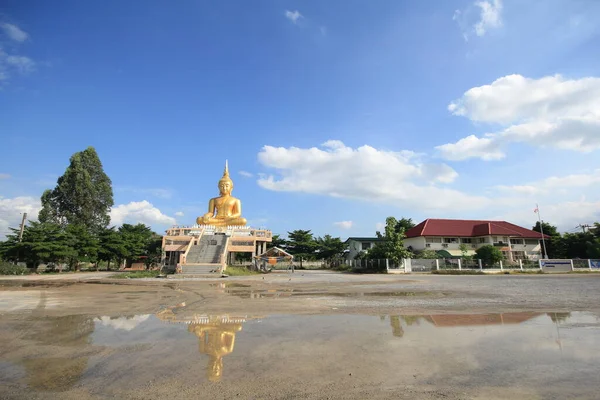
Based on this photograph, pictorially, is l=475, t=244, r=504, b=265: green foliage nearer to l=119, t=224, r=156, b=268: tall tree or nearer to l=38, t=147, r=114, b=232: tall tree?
l=119, t=224, r=156, b=268: tall tree

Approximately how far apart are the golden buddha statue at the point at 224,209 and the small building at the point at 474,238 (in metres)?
22.6

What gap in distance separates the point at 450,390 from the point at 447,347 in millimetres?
1788

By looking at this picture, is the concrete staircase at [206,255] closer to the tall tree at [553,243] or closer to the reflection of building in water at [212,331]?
the reflection of building in water at [212,331]

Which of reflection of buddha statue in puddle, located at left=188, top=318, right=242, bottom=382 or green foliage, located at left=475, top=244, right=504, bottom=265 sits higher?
green foliage, located at left=475, top=244, right=504, bottom=265

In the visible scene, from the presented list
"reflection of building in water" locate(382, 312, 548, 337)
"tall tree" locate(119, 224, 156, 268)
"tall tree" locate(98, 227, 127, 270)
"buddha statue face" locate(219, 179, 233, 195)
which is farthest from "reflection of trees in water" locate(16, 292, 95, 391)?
"buddha statue face" locate(219, 179, 233, 195)

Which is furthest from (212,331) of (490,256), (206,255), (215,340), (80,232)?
(490,256)

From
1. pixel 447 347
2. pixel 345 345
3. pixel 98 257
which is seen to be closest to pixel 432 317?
pixel 447 347

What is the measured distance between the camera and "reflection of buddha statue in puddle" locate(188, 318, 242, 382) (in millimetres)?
4219

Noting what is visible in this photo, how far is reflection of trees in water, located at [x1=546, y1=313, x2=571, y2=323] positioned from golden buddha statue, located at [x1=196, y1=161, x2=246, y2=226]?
31.3 metres

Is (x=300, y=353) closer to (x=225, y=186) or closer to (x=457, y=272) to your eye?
(x=457, y=272)

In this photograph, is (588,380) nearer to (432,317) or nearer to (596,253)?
(432,317)

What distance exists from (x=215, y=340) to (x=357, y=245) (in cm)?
4290

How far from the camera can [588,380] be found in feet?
12.4

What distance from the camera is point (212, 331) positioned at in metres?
6.23
